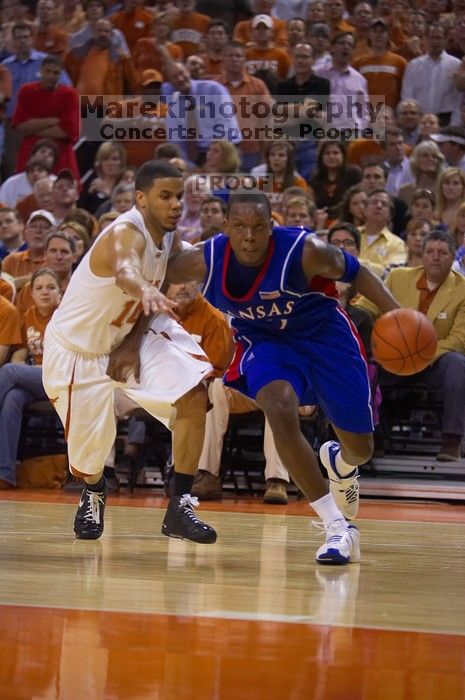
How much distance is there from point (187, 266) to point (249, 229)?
1.56ft

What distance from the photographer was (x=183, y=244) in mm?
5633

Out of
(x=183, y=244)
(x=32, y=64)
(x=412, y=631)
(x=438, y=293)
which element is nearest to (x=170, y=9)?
(x=32, y=64)

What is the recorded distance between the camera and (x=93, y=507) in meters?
5.72

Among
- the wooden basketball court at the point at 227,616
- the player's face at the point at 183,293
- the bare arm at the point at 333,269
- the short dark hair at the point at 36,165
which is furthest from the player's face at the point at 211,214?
the bare arm at the point at 333,269

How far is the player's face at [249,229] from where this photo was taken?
16.3 ft

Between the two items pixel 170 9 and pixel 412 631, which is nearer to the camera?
pixel 412 631

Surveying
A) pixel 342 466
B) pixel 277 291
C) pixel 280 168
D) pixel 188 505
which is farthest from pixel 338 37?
pixel 188 505

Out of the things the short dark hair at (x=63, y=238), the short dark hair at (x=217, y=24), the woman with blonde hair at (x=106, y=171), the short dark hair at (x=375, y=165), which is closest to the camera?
the short dark hair at (x=63, y=238)

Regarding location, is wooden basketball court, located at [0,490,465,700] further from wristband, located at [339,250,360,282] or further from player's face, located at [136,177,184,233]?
player's face, located at [136,177,184,233]

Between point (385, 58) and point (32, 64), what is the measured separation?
3668mm

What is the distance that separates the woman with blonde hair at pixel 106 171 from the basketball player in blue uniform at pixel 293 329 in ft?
19.2

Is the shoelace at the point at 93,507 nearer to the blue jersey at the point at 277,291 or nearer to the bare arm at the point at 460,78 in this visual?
the blue jersey at the point at 277,291

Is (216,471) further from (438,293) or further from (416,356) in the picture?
(416,356)

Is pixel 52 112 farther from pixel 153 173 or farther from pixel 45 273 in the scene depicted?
pixel 153 173
